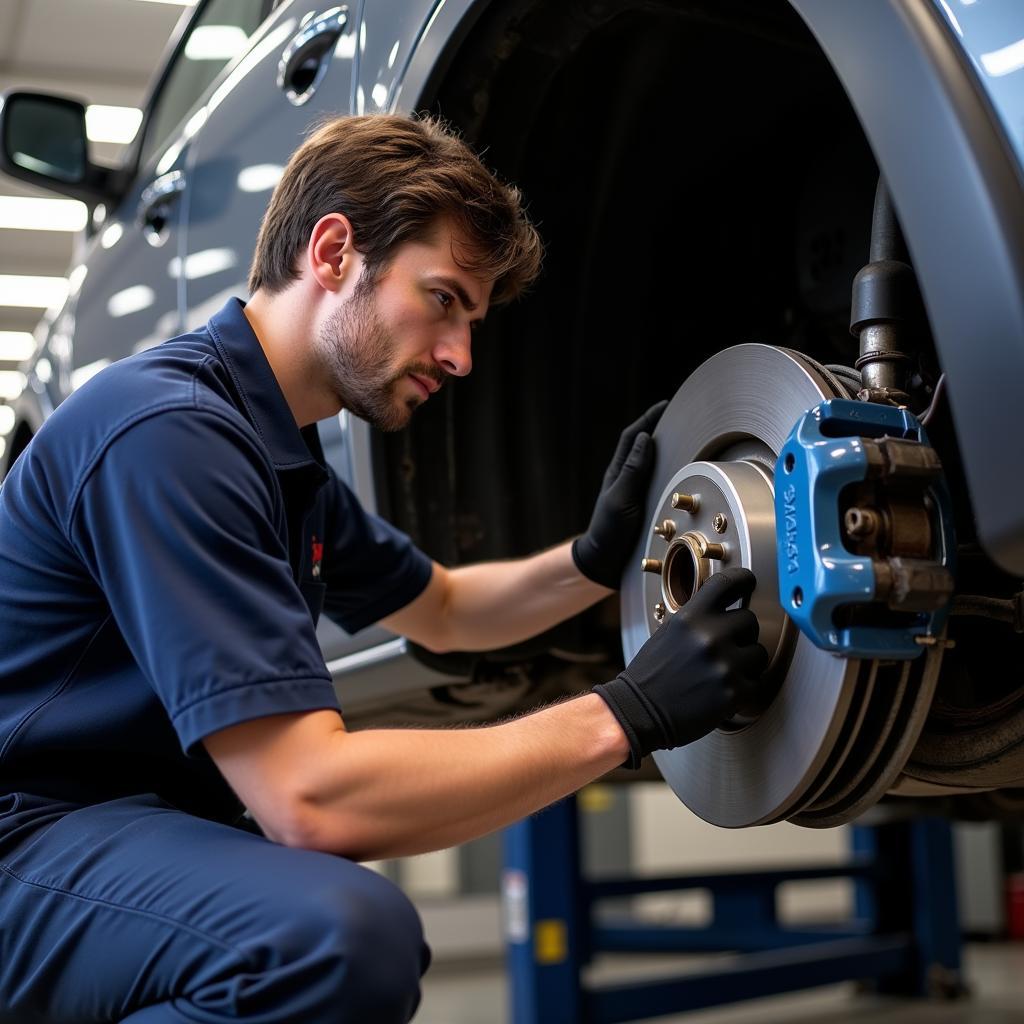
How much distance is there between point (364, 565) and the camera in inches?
45.1

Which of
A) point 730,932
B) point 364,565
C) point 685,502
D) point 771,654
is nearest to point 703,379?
point 685,502

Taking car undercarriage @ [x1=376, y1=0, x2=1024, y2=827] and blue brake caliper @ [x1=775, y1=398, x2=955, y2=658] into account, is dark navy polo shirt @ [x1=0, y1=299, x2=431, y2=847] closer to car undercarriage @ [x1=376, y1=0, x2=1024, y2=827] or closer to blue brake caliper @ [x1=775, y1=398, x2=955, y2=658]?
car undercarriage @ [x1=376, y1=0, x2=1024, y2=827]

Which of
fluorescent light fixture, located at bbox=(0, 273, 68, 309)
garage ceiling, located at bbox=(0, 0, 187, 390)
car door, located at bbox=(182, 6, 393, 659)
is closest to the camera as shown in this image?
car door, located at bbox=(182, 6, 393, 659)

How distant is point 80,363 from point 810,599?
56.4 inches

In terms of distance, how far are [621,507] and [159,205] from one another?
845 millimetres

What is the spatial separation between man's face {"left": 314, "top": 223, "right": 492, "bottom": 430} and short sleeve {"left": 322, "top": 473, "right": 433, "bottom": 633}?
0.54 feet

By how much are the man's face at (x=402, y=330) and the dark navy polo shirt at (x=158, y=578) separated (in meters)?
0.06

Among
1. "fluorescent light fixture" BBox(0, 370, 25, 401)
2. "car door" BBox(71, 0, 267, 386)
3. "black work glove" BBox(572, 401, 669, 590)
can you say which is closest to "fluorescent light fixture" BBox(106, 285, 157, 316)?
"car door" BBox(71, 0, 267, 386)

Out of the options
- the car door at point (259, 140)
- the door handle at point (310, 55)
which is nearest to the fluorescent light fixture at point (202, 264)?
the car door at point (259, 140)

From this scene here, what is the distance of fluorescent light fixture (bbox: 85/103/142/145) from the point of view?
170 inches

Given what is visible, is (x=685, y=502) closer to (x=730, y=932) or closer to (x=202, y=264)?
(x=202, y=264)

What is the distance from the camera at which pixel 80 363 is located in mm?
1819

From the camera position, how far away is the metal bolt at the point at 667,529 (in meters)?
0.85

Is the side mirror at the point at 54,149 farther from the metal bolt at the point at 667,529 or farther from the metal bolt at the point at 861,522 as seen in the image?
the metal bolt at the point at 861,522
